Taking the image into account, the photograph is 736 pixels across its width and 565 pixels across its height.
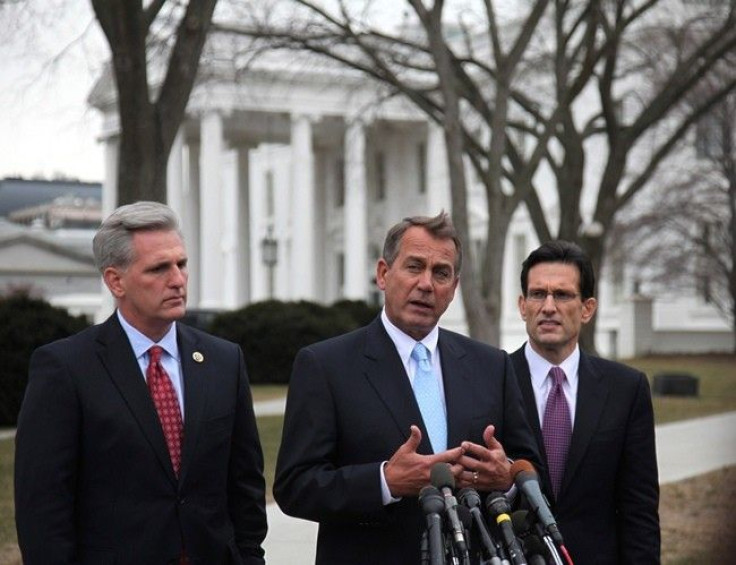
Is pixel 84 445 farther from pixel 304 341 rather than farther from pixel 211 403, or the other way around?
pixel 304 341

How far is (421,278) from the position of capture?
4.50m

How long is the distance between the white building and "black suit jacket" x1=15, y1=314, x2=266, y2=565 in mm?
47155

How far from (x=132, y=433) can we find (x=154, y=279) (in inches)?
18.5

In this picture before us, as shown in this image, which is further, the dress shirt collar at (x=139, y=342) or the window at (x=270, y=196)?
the window at (x=270, y=196)

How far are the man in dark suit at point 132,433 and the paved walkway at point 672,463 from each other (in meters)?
1.55

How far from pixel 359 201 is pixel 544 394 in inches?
2490

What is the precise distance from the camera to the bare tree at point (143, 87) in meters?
13.4

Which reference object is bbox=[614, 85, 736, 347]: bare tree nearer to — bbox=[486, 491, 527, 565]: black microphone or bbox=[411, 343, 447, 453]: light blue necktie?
bbox=[411, 343, 447, 453]: light blue necktie

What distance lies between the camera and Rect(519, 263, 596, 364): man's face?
16.9 ft

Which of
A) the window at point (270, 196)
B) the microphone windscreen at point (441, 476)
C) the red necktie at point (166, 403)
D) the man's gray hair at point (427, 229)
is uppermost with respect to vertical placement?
the window at point (270, 196)

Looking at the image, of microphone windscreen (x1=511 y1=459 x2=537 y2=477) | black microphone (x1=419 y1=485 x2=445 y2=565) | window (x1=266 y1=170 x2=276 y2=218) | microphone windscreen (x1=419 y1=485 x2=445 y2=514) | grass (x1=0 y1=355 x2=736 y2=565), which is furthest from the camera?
window (x1=266 y1=170 x2=276 y2=218)

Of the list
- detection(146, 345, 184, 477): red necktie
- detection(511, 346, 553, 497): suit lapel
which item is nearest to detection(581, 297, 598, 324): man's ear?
detection(511, 346, 553, 497): suit lapel

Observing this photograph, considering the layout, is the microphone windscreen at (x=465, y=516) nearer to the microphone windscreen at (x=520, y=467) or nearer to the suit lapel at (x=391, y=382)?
the microphone windscreen at (x=520, y=467)

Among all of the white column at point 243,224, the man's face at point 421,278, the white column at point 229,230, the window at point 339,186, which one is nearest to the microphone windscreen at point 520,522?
the man's face at point 421,278
